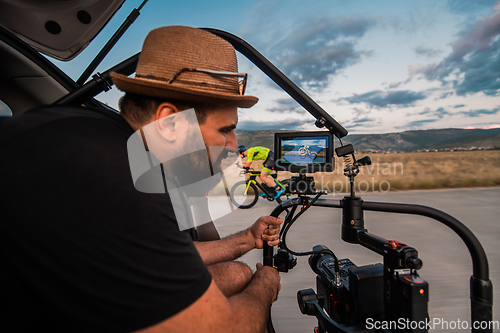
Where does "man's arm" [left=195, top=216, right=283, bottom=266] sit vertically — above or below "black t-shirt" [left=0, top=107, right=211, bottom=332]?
below

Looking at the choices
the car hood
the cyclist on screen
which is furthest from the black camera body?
the cyclist on screen

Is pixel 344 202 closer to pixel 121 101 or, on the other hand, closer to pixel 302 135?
pixel 302 135

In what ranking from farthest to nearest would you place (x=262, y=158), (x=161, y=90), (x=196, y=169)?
(x=262, y=158)
(x=196, y=169)
(x=161, y=90)

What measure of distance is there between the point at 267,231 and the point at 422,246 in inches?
107

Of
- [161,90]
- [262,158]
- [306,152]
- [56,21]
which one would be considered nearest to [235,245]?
[306,152]

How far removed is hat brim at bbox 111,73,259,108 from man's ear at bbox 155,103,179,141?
38 mm

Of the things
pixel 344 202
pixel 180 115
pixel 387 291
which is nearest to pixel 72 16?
pixel 180 115

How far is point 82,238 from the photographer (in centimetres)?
51

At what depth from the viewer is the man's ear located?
83 centimetres

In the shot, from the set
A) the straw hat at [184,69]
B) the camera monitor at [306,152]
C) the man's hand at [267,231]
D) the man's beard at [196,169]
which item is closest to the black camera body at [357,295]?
the man's hand at [267,231]

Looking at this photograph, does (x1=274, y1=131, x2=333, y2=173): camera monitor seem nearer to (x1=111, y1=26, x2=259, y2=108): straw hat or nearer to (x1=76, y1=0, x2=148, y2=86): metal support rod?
(x1=111, y1=26, x2=259, y2=108): straw hat

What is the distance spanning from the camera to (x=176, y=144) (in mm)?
854

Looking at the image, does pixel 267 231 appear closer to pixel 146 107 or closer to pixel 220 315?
pixel 220 315

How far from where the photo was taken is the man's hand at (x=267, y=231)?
4.40 feet
